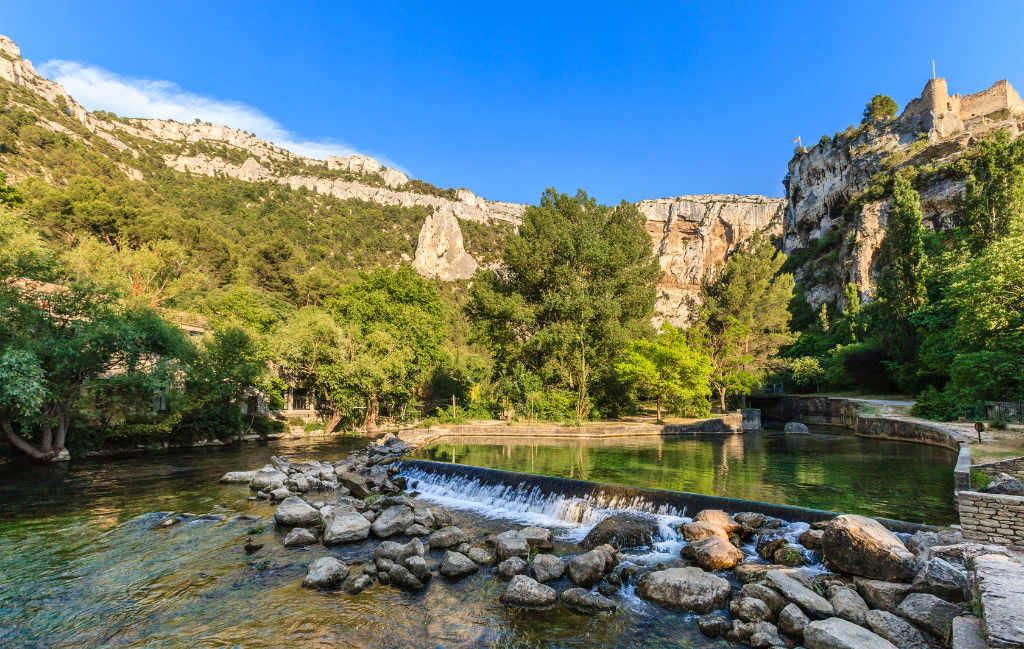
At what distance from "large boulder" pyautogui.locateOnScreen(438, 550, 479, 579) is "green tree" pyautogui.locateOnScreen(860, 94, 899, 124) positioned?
83901 mm

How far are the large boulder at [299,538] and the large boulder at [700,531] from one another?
7004mm

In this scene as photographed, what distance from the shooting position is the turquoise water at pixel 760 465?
394 inches

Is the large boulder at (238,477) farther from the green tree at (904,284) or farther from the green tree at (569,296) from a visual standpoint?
the green tree at (904,284)

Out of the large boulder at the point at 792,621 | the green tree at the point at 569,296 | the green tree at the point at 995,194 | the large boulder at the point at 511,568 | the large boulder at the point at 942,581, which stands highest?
the green tree at the point at 995,194

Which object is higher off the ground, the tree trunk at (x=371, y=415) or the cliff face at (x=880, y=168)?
the cliff face at (x=880, y=168)

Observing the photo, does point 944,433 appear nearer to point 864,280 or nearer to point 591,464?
point 591,464

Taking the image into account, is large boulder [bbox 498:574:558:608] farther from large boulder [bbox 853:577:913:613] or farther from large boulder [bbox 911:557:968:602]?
large boulder [bbox 911:557:968:602]

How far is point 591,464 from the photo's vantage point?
15125 mm

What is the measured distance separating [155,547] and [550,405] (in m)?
20.9

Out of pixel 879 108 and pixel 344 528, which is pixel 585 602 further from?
pixel 879 108

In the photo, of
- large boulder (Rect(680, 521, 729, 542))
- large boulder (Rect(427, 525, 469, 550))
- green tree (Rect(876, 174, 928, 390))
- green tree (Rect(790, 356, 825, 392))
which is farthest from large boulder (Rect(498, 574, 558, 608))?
green tree (Rect(790, 356, 825, 392))

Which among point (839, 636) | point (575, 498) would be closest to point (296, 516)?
point (575, 498)

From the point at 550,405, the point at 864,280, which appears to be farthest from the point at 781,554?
the point at 864,280

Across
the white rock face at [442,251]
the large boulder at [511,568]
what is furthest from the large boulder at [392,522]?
the white rock face at [442,251]
